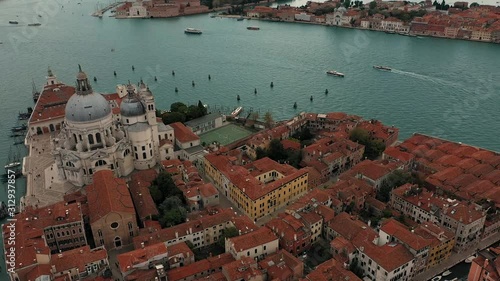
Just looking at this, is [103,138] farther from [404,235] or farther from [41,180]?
[404,235]

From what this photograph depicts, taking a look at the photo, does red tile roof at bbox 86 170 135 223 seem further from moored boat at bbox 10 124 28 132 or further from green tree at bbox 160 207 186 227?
moored boat at bbox 10 124 28 132

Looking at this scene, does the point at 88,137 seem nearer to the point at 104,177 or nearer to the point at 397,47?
the point at 104,177

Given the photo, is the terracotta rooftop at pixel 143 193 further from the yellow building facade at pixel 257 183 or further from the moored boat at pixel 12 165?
the moored boat at pixel 12 165

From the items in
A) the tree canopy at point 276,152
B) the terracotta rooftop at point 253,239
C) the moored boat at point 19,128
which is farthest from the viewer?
the moored boat at point 19,128

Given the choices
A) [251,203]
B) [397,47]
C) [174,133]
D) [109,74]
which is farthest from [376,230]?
[397,47]

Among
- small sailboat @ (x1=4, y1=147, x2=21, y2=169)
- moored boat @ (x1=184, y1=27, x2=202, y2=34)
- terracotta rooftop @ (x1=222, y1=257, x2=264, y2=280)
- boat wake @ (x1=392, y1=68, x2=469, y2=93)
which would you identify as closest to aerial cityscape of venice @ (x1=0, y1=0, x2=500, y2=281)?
terracotta rooftop @ (x1=222, y1=257, x2=264, y2=280)

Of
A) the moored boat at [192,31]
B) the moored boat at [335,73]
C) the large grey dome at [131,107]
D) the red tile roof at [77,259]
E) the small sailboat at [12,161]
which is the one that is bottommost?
the small sailboat at [12,161]

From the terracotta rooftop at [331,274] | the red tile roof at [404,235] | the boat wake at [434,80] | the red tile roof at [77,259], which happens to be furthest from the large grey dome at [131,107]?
the boat wake at [434,80]

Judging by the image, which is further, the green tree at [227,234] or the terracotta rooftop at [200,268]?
the green tree at [227,234]
